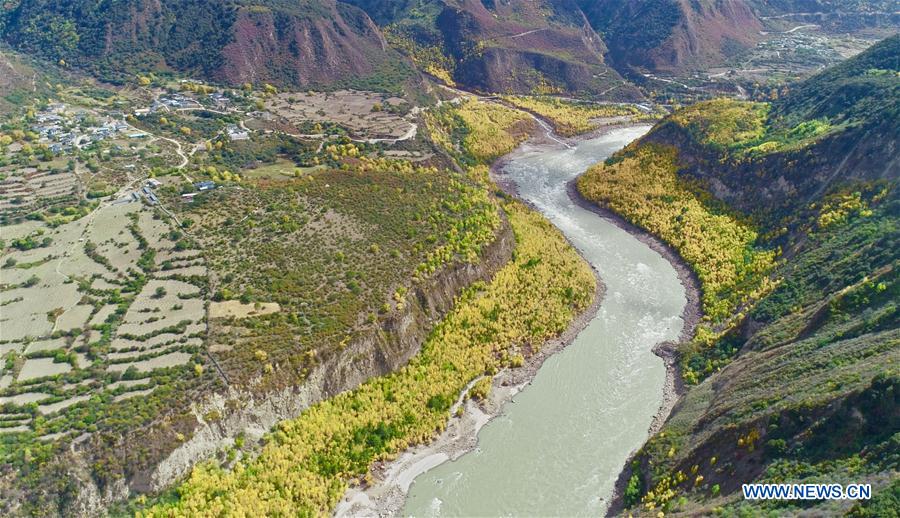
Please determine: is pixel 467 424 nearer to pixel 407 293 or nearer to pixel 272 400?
pixel 407 293

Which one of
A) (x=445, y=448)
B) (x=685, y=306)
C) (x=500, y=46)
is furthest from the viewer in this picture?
(x=500, y=46)

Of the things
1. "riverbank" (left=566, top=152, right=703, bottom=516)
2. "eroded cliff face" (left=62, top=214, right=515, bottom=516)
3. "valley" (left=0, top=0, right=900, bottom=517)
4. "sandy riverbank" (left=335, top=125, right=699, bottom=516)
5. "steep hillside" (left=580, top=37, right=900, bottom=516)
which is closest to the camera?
"steep hillside" (left=580, top=37, right=900, bottom=516)

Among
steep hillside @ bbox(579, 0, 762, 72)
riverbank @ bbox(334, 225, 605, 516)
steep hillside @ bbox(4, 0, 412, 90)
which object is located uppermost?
steep hillside @ bbox(579, 0, 762, 72)

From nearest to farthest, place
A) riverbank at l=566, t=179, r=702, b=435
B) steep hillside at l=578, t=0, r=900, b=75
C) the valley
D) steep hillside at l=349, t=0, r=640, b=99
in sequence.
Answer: the valley → riverbank at l=566, t=179, r=702, b=435 → steep hillside at l=349, t=0, r=640, b=99 → steep hillside at l=578, t=0, r=900, b=75

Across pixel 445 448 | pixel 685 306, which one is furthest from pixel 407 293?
pixel 685 306

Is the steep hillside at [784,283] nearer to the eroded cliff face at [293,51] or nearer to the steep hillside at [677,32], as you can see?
the eroded cliff face at [293,51]

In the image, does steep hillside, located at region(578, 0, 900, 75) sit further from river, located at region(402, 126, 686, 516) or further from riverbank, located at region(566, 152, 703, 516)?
river, located at region(402, 126, 686, 516)

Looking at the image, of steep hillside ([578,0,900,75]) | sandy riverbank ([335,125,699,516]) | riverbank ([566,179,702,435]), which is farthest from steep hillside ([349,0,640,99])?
sandy riverbank ([335,125,699,516])
